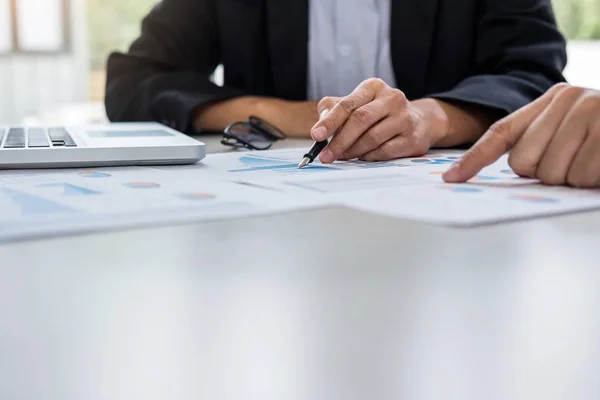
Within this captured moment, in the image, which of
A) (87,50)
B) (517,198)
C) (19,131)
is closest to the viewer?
(517,198)

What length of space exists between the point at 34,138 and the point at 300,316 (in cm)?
67

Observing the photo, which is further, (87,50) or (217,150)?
(87,50)

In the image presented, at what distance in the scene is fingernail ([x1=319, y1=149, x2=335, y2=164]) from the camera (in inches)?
33.8

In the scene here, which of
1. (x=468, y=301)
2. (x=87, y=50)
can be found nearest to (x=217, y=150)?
(x=468, y=301)

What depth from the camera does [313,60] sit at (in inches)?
61.2

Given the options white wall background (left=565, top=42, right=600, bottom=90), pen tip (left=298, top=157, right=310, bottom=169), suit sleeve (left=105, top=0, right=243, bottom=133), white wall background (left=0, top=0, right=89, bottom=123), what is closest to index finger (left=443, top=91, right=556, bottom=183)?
pen tip (left=298, top=157, right=310, bottom=169)

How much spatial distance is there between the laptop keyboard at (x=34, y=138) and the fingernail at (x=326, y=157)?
10.7 inches

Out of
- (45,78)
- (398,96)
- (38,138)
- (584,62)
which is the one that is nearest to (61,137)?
(38,138)

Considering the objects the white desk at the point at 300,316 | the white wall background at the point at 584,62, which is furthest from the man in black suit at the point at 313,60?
the white wall background at the point at 584,62

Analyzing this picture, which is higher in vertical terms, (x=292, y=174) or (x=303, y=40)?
(x=303, y=40)

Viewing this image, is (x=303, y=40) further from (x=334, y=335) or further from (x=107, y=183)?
(x=334, y=335)

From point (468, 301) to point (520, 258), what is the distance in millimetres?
99

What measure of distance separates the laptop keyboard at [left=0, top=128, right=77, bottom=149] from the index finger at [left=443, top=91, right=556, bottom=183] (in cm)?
42

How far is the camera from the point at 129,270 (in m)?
0.41
